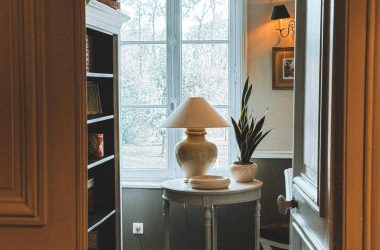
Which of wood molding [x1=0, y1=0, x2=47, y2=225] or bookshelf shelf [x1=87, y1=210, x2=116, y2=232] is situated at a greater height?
wood molding [x1=0, y1=0, x2=47, y2=225]

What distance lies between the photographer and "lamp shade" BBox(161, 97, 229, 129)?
3584 millimetres

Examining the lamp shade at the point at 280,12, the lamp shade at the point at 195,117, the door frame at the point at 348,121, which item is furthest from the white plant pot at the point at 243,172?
the door frame at the point at 348,121

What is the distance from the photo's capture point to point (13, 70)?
137 cm

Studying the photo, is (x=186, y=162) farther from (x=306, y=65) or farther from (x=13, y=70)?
(x=13, y=70)

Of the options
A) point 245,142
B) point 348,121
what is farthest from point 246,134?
point 348,121

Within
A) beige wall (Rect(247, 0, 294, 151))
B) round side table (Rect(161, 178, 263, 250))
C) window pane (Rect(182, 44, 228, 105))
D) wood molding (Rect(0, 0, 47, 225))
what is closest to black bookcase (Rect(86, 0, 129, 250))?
round side table (Rect(161, 178, 263, 250))

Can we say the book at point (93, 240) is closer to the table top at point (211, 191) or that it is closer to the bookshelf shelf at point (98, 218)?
the bookshelf shelf at point (98, 218)

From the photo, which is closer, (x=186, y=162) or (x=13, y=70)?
(x=13, y=70)

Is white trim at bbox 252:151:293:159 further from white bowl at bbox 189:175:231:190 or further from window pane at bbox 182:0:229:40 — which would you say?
window pane at bbox 182:0:229:40

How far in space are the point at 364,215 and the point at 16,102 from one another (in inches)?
33.3

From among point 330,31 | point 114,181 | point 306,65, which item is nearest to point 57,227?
point 330,31

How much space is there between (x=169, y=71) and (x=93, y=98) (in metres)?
1.05

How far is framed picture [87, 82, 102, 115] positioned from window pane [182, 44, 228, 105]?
1042 millimetres

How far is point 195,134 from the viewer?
366 cm
